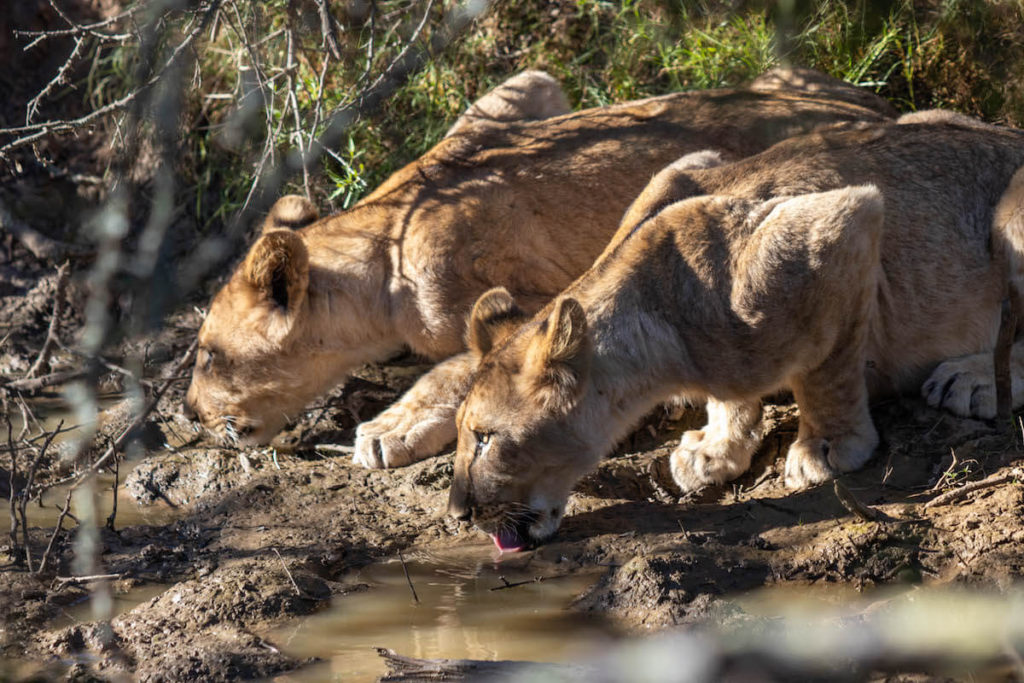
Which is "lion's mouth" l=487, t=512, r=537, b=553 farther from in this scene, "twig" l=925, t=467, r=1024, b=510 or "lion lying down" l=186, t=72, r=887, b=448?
"twig" l=925, t=467, r=1024, b=510

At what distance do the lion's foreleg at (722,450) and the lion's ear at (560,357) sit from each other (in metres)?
0.90

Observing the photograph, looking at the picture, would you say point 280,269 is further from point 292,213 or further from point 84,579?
point 84,579

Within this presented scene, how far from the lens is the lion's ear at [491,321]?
15.9 ft

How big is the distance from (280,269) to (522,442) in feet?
6.79

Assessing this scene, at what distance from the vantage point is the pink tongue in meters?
4.57

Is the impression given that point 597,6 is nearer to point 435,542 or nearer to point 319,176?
point 319,176

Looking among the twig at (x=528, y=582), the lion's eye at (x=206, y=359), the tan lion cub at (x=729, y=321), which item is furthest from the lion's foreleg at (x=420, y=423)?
the twig at (x=528, y=582)

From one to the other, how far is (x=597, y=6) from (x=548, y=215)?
211 centimetres

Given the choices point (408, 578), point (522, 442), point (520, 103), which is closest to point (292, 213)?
point (520, 103)

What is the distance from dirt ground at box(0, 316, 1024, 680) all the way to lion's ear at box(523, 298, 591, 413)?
1.97ft

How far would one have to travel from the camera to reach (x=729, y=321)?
4.55 metres

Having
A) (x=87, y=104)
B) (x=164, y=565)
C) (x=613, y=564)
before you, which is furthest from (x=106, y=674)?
(x=87, y=104)

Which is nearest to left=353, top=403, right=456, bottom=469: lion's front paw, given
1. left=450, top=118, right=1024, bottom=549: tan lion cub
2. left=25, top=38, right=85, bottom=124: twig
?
left=450, top=118, right=1024, bottom=549: tan lion cub

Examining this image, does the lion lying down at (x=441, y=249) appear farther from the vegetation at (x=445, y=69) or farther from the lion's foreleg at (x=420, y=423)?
the vegetation at (x=445, y=69)
